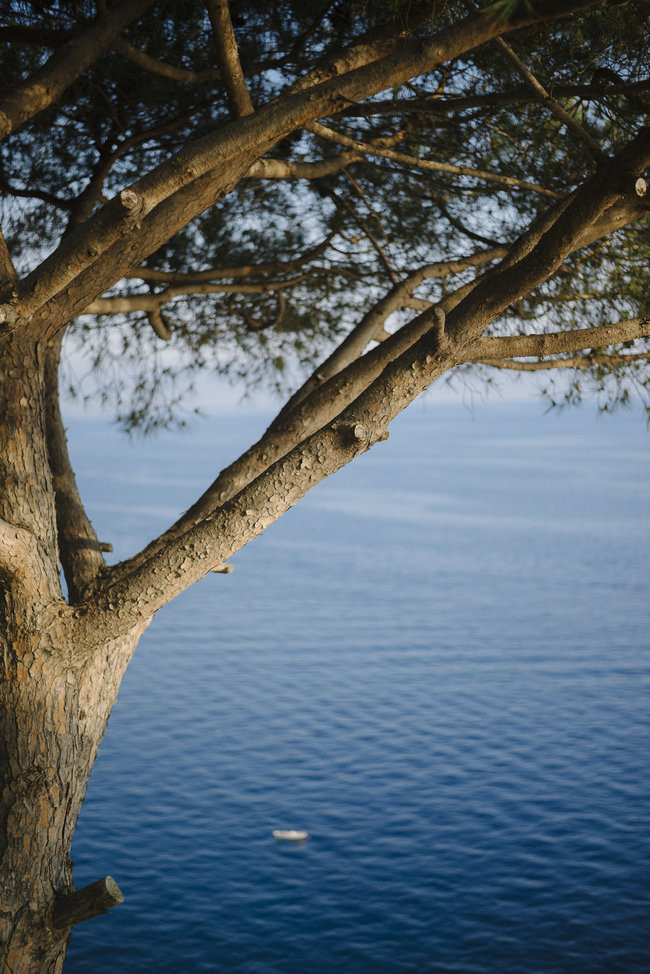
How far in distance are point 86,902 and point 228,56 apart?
179cm

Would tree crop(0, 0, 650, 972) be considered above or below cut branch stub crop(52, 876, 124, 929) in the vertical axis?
above

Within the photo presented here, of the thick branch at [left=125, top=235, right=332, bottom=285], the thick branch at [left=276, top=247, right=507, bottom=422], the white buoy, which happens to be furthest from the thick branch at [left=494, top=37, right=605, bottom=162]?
the white buoy

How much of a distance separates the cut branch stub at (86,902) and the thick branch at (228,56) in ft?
5.27

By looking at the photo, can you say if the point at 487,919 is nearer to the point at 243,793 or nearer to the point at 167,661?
the point at 243,793

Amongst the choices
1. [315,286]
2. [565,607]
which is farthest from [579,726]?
[315,286]

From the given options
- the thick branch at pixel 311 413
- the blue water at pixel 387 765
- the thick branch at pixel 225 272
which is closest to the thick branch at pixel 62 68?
the thick branch at pixel 225 272

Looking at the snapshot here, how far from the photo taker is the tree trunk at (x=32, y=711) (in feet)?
6.61

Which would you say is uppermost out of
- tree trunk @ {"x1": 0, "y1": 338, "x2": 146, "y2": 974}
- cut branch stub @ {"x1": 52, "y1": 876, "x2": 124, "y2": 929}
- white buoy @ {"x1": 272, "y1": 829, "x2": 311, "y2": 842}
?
tree trunk @ {"x1": 0, "y1": 338, "x2": 146, "y2": 974}

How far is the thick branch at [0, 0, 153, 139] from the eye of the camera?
2.18 metres

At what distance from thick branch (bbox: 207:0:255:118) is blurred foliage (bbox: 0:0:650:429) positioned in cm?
39

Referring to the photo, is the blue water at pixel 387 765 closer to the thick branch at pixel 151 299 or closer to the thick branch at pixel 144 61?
the thick branch at pixel 151 299

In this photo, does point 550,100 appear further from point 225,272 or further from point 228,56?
point 225,272

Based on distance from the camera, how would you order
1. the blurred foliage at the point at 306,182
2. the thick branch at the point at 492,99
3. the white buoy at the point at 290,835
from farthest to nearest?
the white buoy at the point at 290,835 → the blurred foliage at the point at 306,182 → the thick branch at the point at 492,99

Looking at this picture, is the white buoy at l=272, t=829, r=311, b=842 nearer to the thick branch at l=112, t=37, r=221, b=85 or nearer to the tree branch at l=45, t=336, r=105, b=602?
the tree branch at l=45, t=336, r=105, b=602
